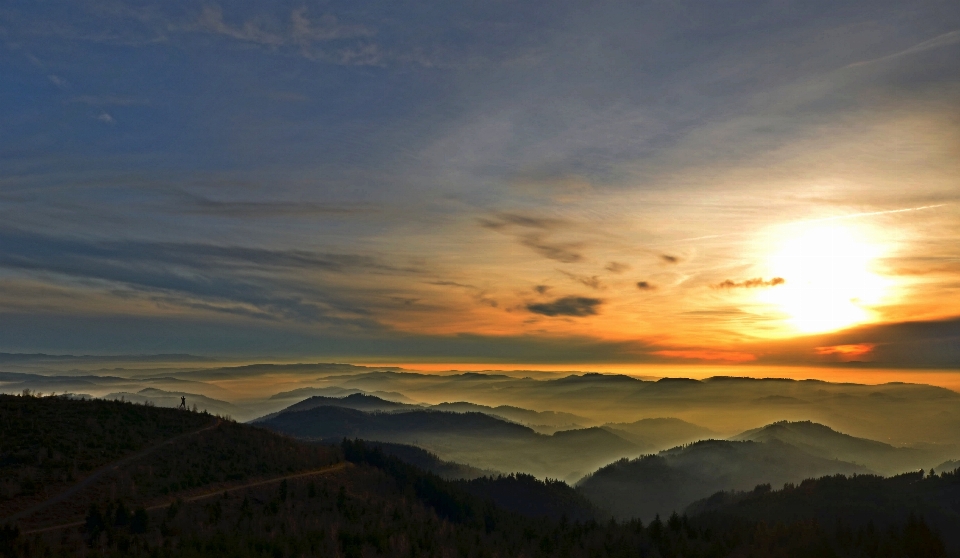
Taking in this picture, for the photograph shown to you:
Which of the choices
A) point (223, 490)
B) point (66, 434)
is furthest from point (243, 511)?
point (66, 434)

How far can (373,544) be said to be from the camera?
46406 mm

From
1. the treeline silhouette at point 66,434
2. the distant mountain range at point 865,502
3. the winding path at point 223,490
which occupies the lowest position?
the distant mountain range at point 865,502

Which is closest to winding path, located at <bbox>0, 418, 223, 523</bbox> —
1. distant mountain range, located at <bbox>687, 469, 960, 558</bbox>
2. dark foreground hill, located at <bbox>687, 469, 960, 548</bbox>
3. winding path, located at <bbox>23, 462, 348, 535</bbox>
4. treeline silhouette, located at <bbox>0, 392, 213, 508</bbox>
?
treeline silhouette, located at <bbox>0, 392, 213, 508</bbox>

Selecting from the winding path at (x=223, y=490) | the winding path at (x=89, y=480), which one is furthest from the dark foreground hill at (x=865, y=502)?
the winding path at (x=89, y=480)

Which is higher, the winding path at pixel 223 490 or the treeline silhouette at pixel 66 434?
the treeline silhouette at pixel 66 434

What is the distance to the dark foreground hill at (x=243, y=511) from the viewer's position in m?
40.2

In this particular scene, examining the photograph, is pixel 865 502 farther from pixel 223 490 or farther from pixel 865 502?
pixel 223 490

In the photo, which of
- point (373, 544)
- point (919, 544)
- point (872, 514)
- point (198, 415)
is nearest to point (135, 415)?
point (198, 415)

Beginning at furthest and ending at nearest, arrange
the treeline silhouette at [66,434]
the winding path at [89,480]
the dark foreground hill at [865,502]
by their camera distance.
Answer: the dark foreground hill at [865,502]
the treeline silhouette at [66,434]
the winding path at [89,480]

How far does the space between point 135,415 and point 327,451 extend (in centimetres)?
2536

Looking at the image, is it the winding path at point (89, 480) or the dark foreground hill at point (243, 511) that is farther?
the winding path at point (89, 480)

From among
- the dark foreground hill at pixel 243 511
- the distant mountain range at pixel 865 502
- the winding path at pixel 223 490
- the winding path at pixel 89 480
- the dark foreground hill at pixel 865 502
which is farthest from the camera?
the dark foreground hill at pixel 865 502

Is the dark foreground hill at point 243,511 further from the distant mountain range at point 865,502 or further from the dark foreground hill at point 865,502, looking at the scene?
the distant mountain range at point 865,502

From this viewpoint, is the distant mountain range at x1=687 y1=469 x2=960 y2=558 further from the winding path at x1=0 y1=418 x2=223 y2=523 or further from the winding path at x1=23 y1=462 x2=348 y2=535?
the winding path at x1=0 y1=418 x2=223 y2=523
